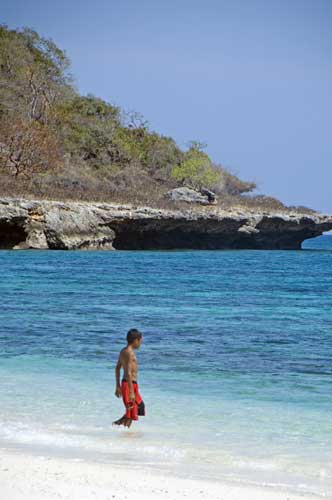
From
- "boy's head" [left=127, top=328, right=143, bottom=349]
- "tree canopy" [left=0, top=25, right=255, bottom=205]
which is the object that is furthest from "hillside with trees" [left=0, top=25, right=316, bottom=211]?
"boy's head" [left=127, top=328, right=143, bottom=349]

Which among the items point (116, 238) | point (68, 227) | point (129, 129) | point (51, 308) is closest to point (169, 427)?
point (51, 308)

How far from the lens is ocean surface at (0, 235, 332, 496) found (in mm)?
7488

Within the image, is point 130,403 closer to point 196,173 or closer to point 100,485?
point 100,485

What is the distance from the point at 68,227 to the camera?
45000mm

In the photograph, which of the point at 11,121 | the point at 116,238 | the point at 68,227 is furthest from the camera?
the point at 11,121

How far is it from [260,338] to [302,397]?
4903 mm

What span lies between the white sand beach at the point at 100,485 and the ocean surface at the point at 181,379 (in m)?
0.42

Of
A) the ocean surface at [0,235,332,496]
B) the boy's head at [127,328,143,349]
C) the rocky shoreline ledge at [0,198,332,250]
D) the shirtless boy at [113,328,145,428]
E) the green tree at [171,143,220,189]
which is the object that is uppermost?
the green tree at [171,143,220,189]

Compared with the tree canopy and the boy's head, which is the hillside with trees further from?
the boy's head

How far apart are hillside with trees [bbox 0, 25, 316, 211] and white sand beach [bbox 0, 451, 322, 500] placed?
43.3 metres

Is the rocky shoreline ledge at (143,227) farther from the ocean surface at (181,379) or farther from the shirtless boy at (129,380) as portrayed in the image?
the shirtless boy at (129,380)

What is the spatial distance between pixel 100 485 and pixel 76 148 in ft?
200

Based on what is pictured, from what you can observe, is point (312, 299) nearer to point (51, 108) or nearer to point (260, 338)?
point (260, 338)

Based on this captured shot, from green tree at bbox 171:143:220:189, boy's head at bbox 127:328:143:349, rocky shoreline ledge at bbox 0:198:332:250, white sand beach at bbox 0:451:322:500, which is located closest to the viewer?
white sand beach at bbox 0:451:322:500
